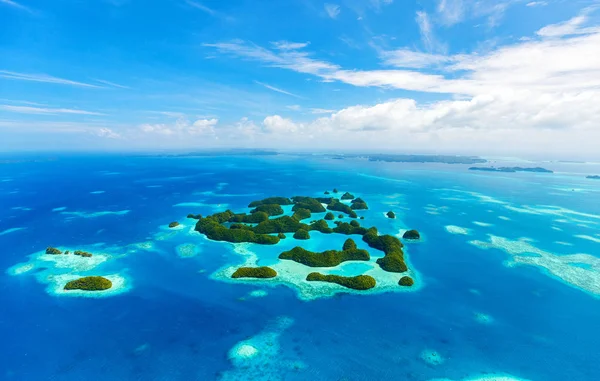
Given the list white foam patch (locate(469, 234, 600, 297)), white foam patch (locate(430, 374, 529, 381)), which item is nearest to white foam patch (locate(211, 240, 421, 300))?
white foam patch (locate(430, 374, 529, 381))

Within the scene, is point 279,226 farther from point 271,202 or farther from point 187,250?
point 271,202

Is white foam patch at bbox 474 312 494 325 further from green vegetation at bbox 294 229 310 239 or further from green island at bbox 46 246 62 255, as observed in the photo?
green island at bbox 46 246 62 255

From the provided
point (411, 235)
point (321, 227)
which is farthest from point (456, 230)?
point (321, 227)

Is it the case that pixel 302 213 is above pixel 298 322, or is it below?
above

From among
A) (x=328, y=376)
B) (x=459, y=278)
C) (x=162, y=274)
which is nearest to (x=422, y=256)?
(x=459, y=278)

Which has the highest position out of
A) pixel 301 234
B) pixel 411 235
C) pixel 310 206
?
pixel 310 206

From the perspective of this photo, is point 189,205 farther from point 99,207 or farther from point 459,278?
point 459,278
